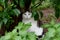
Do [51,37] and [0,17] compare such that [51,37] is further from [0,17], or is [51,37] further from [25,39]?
[0,17]

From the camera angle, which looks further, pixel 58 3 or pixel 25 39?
pixel 58 3

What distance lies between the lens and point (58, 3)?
5.32 feet

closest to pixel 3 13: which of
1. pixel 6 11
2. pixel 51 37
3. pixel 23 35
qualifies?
pixel 6 11

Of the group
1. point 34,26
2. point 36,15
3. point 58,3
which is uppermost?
point 58,3

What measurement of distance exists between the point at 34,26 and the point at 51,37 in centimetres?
198

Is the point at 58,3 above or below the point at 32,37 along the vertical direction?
above

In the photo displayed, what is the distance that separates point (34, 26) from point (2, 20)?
4.46 feet

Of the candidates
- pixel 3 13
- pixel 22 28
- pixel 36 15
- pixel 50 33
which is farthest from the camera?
pixel 36 15

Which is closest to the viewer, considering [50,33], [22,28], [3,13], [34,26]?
[50,33]

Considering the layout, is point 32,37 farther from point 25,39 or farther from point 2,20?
point 2,20

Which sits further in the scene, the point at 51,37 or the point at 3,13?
the point at 3,13

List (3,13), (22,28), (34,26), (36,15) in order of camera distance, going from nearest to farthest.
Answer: (22,28) < (3,13) < (36,15) < (34,26)

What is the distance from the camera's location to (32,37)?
5.08 feet

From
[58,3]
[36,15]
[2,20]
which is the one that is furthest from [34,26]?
[58,3]
